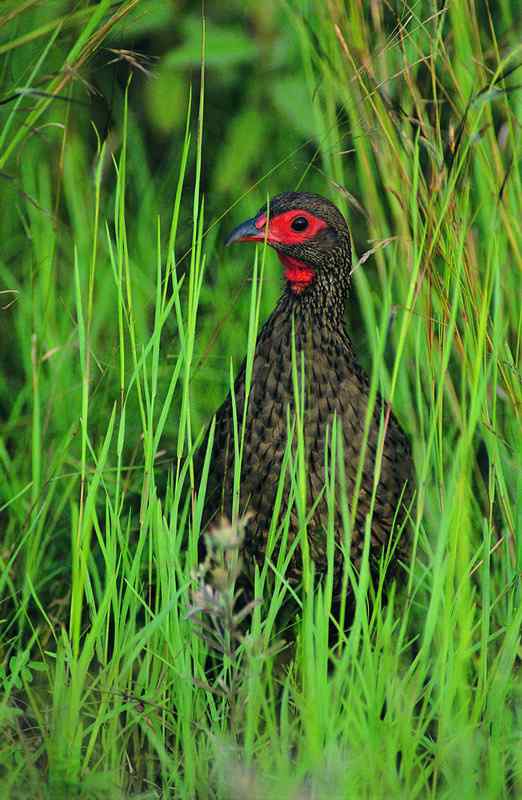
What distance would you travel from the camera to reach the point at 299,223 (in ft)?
8.19

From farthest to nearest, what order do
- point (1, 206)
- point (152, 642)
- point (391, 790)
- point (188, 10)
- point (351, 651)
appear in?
point (1, 206), point (188, 10), point (152, 642), point (351, 651), point (391, 790)

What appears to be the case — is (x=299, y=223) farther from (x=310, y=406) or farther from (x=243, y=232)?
(x=310, y=406)

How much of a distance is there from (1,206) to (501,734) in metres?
1.79

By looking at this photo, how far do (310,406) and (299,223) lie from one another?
1.31 ft

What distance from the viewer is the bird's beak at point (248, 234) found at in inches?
95.1

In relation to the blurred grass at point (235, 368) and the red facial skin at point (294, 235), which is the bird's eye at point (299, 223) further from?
the blurred grass at point (235, 368)

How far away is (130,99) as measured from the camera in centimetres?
298

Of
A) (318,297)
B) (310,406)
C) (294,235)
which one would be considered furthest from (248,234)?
(310,406)

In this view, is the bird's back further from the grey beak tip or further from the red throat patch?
the grey beak tip

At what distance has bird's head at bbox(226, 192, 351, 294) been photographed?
8.14ft

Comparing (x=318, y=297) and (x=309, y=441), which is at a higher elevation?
(x=318, y=297)

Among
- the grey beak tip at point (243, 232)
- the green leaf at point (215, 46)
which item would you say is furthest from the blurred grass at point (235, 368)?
the grey beak tip at point (243, 232)

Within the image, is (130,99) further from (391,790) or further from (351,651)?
(391,790)

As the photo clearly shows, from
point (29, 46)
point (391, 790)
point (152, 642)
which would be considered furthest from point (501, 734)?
point (29, 46)
